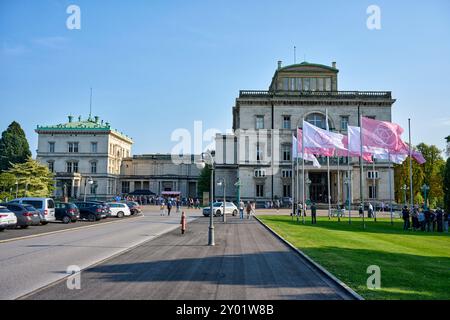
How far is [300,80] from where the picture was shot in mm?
66938

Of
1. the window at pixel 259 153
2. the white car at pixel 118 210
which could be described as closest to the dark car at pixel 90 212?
the white car at pixel 118 210

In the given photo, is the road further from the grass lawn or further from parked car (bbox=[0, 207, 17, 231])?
the grass lawn

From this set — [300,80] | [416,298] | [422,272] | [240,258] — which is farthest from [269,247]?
[300,80]

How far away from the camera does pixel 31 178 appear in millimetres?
60312

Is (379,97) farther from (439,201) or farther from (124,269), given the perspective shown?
(124,269)

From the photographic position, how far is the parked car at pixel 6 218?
21.2 meters

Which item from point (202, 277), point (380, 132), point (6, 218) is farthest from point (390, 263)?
point (6, 218)

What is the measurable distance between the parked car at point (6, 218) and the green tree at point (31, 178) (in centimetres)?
3886

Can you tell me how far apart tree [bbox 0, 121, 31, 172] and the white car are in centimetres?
4786

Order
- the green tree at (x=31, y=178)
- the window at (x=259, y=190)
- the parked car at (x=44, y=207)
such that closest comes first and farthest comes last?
the parked car at (x=44, y=207), the green tree at (x=31, y=178), the window at (x=259, y=190)

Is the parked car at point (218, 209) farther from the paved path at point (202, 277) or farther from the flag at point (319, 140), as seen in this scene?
the paved path at point (202, 277)

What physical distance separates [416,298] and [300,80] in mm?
62101

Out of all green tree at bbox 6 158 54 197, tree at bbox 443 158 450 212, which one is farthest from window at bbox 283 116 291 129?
green tree at bbox 6 158 54 197

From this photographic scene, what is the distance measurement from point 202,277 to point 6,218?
16512 millimetres
